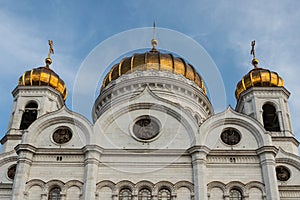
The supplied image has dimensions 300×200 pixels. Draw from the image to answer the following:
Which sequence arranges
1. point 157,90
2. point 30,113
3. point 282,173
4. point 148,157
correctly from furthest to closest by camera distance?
point 157,90
point 30,113
point 282,173
point 148,157

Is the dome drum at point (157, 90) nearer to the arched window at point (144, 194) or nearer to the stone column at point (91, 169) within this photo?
the stone column at point (91, 169)

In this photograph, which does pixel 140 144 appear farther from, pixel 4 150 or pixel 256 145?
pixel 4 150

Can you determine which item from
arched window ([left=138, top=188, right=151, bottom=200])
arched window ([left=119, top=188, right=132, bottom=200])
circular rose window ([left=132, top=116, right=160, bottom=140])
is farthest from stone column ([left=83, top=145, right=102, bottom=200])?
circular rose window ([left=132, top=116, right=160, bottom=140])

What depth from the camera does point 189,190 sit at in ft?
61.1

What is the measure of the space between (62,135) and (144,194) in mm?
5095

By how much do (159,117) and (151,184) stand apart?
3.65 m

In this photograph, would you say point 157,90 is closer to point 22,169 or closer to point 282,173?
point 282,173

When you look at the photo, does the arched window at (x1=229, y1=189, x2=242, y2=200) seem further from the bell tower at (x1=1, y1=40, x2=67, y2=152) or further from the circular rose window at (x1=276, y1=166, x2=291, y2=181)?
the bell tower at (x1=1, y1=40, x2=67, y2=152)

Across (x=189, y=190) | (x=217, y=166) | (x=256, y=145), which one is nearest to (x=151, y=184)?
(x=189, y=190)

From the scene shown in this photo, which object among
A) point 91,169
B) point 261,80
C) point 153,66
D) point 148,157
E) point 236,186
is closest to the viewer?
point 236,186

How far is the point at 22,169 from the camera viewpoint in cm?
1898

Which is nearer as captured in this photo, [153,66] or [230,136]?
[230,136]

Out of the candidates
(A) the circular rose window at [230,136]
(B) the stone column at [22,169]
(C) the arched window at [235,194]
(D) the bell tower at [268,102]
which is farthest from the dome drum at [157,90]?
(C) the arched window at [235,194]

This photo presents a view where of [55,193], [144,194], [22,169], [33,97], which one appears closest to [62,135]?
[22,169]
